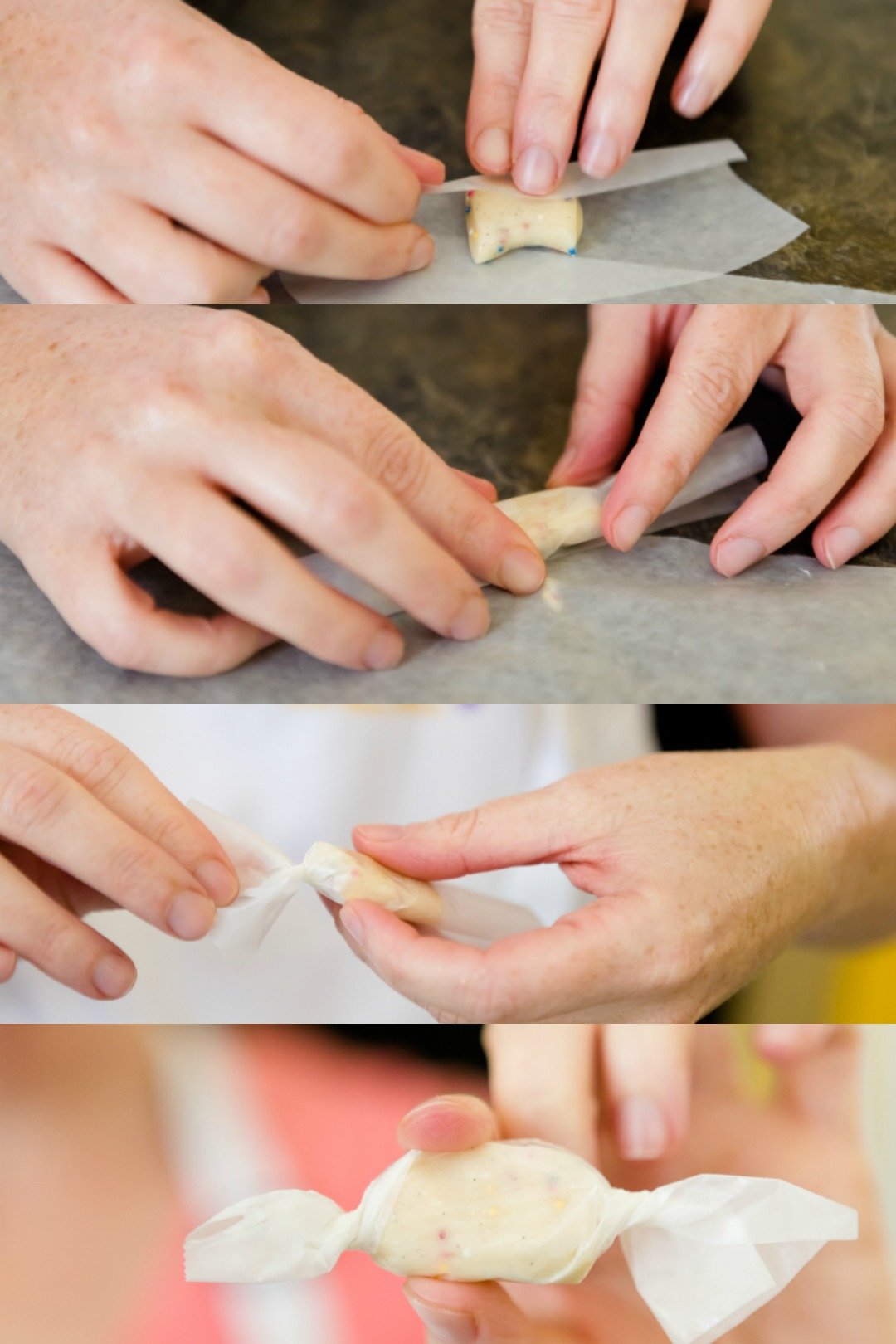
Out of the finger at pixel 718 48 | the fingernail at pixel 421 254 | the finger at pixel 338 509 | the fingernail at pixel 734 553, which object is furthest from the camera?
the finger at pixel 718 48

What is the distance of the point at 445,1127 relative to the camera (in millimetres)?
516

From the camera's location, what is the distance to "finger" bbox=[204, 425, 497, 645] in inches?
23.9

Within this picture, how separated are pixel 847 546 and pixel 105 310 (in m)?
0.52

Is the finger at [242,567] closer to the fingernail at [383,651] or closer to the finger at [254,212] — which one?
the fingernail at [383,651]

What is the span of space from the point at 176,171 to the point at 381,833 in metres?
0.48

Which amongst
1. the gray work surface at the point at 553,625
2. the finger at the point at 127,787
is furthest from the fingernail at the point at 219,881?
the gray work surface at the point at 553,625

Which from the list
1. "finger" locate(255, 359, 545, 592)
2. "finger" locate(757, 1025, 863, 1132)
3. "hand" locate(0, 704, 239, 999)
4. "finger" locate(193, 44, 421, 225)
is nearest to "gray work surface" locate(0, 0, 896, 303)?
"finger" locate(193, 44, 421, 225)

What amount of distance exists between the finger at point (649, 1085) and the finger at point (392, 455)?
290mm

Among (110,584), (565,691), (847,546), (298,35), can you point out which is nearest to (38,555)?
(110,584)

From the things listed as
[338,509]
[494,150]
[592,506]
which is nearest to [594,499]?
[592,506]

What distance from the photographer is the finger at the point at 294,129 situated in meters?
0.73

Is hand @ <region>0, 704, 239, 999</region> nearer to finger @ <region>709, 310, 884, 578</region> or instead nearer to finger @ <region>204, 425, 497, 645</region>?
finger @ <region>204, 425, 497, 645</region>

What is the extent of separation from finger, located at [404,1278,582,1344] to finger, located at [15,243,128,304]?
25.3 inches

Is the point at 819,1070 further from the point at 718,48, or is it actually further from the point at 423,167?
the point at 718,48
